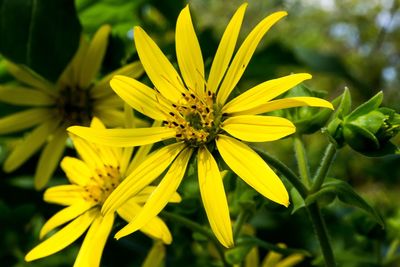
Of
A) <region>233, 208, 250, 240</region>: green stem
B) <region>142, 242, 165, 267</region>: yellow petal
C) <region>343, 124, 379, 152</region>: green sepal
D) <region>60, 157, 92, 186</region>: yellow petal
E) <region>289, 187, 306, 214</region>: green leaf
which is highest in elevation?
<region>343, 124, 379, 152</region>: green sepal

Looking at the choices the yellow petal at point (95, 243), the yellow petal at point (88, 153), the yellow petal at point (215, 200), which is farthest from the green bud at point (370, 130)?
the yellow petal at point (88, 153)

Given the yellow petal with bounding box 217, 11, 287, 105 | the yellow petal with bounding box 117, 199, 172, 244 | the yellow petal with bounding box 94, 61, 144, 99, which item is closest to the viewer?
the yellow petal with bounding box 217, 11, 287, 105

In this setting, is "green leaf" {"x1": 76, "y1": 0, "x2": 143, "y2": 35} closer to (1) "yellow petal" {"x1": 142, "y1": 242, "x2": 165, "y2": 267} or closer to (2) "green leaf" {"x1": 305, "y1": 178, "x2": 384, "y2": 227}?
(1) "yellow petal" {"x1": 142, "y1": 242, "x2": 165, "y2": 267}

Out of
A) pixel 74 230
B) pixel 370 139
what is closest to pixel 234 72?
pixel 370 139

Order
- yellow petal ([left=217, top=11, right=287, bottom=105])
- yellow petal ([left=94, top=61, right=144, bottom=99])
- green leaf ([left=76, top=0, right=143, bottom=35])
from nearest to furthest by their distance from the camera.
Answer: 1. yellow petal ([left=217, top=11, right=287, bottom=105])
2. yellow petal ([left=94, top=61, right=144, bottom=99])
3. green leaf ([left=76, top=0, right=143, bottom=35])

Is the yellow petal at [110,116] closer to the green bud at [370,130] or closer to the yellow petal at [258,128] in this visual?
the yellow petal at [258,128]

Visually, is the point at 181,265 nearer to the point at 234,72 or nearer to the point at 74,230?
the point at 74,230

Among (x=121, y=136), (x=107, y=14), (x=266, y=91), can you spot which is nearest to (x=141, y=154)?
(x=121, y=136)

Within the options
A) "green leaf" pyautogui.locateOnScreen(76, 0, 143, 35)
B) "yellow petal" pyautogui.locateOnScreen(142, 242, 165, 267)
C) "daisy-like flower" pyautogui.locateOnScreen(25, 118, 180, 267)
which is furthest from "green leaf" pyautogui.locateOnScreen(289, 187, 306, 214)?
"green leaf" pyautogui.locateOnScreen(76, 0, 143, 35)
